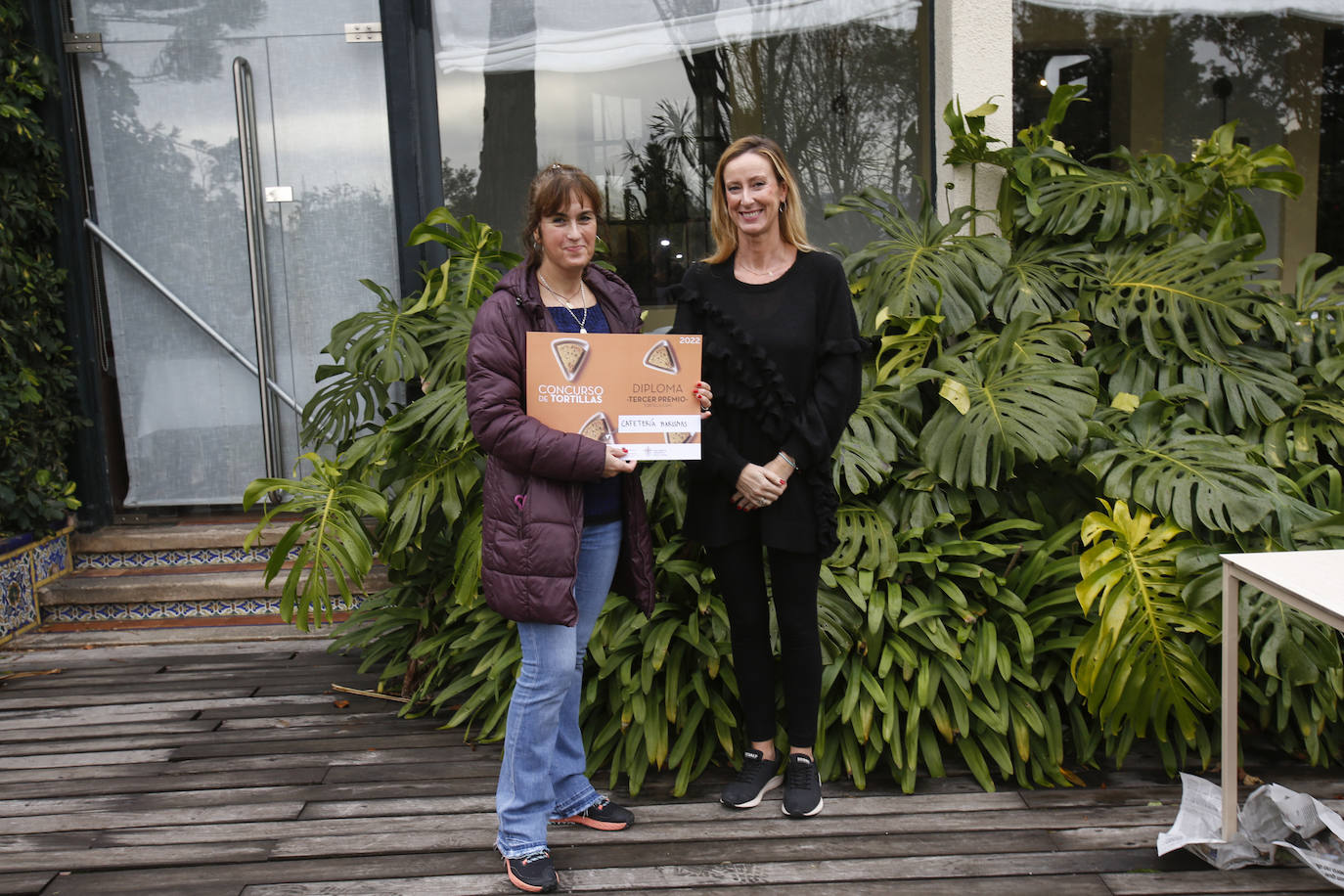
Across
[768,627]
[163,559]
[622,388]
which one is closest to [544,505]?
[622,388]

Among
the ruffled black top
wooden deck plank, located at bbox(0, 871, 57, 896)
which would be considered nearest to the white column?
the ruffled black top

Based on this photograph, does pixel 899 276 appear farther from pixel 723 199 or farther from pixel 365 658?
pixel 365 658

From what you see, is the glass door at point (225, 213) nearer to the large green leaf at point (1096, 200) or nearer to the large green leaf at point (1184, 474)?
the large green leaf at point (1096, 200)

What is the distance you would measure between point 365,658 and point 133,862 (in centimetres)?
125

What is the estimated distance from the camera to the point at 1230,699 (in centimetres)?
223

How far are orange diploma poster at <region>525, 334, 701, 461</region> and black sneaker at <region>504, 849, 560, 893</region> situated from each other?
99 cm

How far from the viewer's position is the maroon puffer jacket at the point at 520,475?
206 cm

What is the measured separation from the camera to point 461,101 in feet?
14.4

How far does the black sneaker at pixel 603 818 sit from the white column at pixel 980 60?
295 centimetres

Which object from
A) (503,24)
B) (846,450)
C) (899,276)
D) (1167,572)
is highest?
(503,24)

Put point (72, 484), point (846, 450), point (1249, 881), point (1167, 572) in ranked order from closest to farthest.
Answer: point (1249, 881) → point (1167, 572) → point (846, 450) → point (72, 484)

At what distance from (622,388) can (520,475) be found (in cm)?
32

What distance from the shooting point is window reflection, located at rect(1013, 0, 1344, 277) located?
466 cm

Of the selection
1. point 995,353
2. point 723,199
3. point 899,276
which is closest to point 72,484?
point 723,199
